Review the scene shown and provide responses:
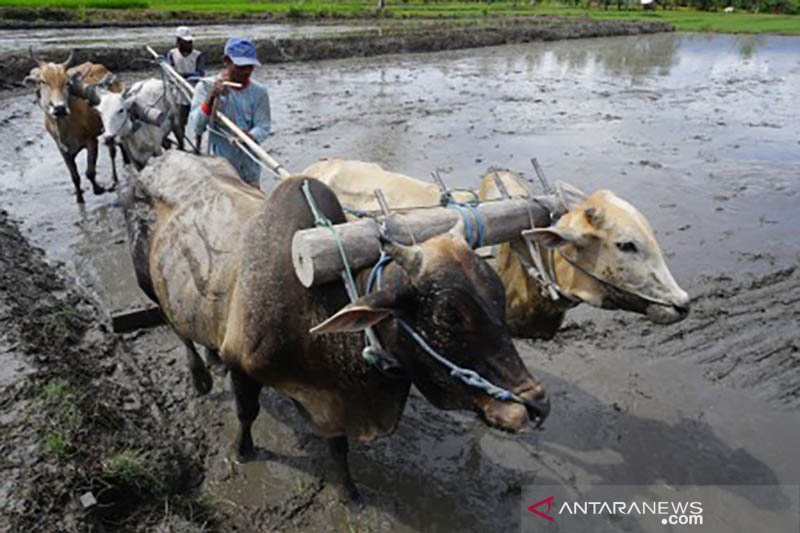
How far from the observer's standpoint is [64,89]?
7918mm

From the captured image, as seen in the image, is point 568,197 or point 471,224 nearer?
point 471,224

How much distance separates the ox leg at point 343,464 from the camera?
3.61 metres

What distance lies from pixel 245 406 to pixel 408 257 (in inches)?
73.8

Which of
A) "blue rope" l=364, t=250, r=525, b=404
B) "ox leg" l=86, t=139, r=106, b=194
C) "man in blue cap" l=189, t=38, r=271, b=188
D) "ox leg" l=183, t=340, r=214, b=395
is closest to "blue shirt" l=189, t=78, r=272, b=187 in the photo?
"man in blue cap" l=189, t=38, r=271, b=188

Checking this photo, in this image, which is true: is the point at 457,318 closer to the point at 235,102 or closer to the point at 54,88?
the point at 235,102

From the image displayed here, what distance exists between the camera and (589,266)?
3.55 meters

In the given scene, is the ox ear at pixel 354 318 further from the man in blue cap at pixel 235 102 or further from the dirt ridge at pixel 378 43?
the dirt ridge at pixel 378 43

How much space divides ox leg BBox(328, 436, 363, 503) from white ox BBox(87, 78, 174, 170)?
19.4 ft

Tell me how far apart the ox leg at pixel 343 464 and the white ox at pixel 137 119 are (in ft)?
19.4

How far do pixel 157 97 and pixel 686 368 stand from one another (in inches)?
296

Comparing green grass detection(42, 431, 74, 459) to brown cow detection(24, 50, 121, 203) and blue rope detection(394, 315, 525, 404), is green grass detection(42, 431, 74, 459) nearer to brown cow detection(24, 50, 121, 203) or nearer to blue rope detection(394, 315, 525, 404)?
blue rope detection(394, 315, 525, 404)

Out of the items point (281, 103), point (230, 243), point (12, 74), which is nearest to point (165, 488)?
point (230, 243)

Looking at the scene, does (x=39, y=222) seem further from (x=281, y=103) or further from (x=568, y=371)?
(x=281, y=103)

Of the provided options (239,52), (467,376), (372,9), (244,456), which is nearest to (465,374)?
(467,376)
